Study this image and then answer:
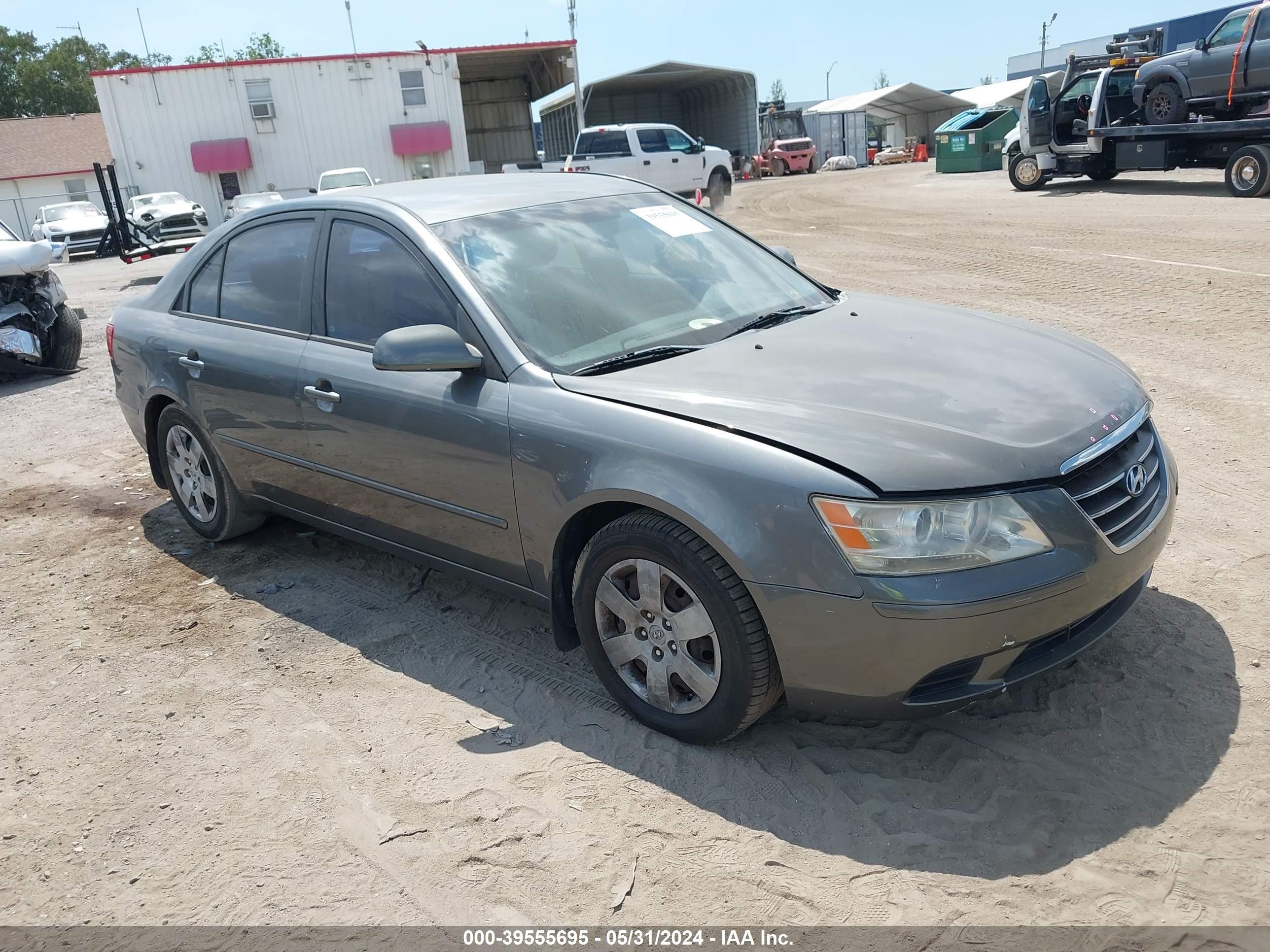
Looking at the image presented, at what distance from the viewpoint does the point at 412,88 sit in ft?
111

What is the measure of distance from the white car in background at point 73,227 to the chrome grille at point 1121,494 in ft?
103

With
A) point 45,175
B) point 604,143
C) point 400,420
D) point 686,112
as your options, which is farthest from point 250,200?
point 686,112

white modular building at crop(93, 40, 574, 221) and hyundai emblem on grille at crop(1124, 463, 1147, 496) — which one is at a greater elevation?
white modular building at crop(93, 40, 574, 221)

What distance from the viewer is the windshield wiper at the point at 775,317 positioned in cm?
371

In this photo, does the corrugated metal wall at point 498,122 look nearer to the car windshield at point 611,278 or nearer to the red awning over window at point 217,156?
the red awning over window at point 217,156

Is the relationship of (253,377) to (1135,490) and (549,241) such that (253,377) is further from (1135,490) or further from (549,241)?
(1135,490)

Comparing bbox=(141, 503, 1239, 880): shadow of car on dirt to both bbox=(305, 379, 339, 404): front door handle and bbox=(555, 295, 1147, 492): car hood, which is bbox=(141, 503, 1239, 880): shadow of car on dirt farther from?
bbox=(305, 379, 339, 404): front door handle

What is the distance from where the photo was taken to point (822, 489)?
2.67 m

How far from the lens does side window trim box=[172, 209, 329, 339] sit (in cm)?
423

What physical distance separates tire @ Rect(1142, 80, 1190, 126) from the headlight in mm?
18330

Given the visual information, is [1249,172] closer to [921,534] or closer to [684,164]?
[684,164]

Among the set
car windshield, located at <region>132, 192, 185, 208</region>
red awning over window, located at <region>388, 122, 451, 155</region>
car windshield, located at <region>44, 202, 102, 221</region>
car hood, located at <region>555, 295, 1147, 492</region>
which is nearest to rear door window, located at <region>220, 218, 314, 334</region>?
car hood, located at <region>555, 295, 1147, 492</region>

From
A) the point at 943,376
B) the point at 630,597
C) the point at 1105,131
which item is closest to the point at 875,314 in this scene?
the point at 943,376

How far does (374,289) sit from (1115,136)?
18919mm
